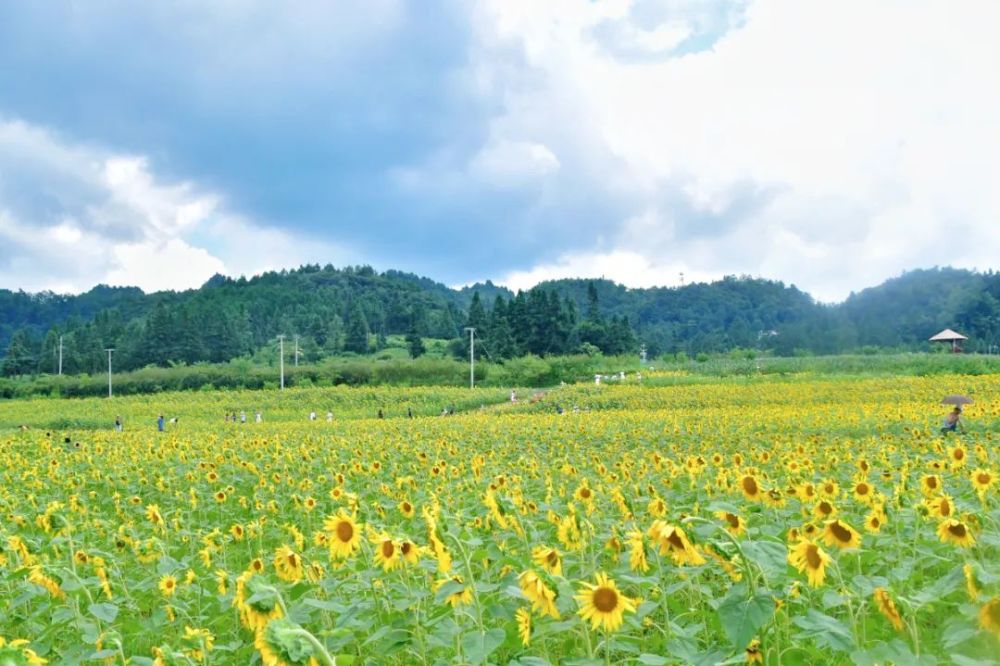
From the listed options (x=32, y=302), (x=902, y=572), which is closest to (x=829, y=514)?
(x=902, y=572)

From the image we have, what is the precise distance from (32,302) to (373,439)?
14487cm

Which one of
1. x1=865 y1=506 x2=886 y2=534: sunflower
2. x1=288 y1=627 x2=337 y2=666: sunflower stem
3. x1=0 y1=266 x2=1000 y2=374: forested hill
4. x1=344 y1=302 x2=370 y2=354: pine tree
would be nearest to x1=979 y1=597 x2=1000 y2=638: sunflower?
x1=288 y1=627 x2=337 y2=666: sunflower stem

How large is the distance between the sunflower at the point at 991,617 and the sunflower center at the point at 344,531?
2.02 m

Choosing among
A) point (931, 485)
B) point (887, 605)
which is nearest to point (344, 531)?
point (887, 605)

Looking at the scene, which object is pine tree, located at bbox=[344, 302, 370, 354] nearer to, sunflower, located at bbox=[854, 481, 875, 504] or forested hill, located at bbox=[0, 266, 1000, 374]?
forested hill, located at bbox=[0, 266, 1000, 374]

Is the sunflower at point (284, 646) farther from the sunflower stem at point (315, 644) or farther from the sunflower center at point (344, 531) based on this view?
the sunflower center at point (344, 531)

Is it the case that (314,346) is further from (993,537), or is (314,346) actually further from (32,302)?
(32,302)

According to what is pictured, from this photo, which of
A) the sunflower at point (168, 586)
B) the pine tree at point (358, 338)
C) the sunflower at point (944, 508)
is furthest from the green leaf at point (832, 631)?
the pine tree at point (358, 338)

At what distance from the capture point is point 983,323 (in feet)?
189

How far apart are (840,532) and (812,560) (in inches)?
12.8

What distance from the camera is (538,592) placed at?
2.13 m

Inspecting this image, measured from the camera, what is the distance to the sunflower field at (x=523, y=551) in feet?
6.85

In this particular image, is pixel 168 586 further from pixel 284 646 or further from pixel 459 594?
pixel 284 646

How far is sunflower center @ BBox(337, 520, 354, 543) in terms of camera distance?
2820 millimetres
